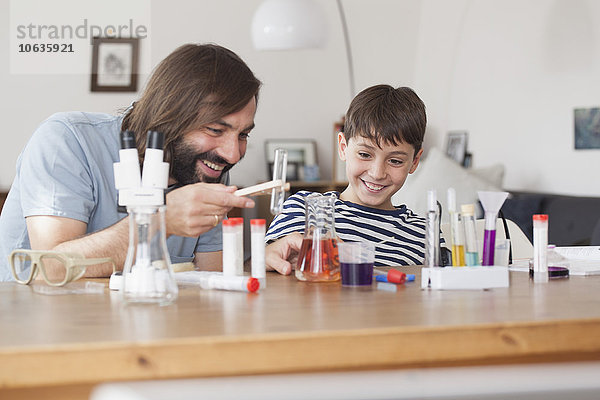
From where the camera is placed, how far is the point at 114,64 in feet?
17.1

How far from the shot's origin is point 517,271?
158 centimetres

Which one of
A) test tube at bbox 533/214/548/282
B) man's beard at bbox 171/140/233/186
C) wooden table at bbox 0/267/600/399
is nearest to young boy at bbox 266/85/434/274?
man's beard at bbox 171/140/233/186

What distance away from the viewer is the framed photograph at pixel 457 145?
5.07 meters

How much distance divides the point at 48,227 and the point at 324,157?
4208 millimetres

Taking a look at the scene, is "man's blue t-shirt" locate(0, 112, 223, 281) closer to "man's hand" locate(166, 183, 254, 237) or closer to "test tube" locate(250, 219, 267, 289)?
"man's hand" locate(166, 183, 254, 237)

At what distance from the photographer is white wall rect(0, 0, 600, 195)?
4.01 m

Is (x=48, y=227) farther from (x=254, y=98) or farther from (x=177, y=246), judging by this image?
(x=254, y=98)

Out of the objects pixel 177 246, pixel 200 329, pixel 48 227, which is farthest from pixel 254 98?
pixel 200 329

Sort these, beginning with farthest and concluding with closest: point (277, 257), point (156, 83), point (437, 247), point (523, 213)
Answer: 1. point (523, 213)
2. point (156, 83)
3. point (277, 257)
4. point (437, 247)

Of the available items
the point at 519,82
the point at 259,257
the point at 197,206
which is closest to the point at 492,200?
the point at 259,257

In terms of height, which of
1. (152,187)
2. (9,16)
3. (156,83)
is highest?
(9,16)

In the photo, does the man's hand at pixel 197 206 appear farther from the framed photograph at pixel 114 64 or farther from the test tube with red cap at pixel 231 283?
the framed photograph at pixel 114 64

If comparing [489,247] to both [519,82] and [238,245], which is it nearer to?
[238,245]

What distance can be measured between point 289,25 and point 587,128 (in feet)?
5.47
